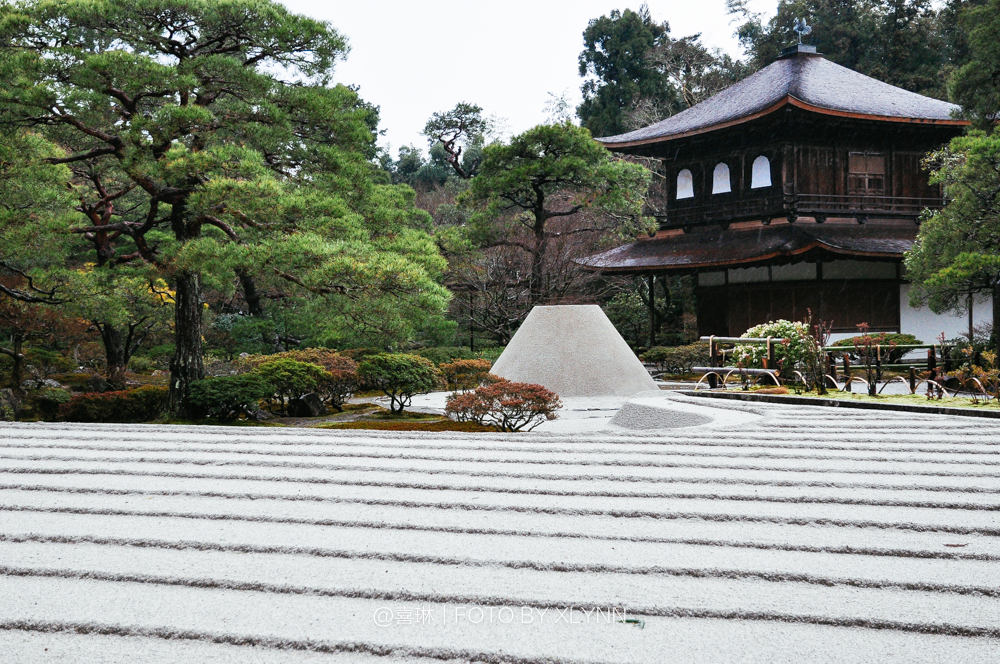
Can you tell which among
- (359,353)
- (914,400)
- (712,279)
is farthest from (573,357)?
(712,279)

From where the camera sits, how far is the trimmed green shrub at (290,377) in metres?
9.88

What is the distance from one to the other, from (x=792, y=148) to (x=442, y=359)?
389 inches

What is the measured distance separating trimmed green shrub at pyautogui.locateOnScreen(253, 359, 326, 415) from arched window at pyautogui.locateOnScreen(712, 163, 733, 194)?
1253 centimetres

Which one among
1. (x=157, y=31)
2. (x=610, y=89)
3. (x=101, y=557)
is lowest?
(x=101, y=557)

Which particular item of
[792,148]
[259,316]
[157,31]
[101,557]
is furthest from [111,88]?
[792,148]

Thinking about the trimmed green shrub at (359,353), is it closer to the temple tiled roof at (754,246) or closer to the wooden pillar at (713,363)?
the temple tiled roof at (754,246)

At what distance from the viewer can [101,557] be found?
9.75ft

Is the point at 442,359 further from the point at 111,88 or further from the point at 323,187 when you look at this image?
the point at 111,88

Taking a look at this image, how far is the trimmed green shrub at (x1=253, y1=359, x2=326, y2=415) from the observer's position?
32.4ft

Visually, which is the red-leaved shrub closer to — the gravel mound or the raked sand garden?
the gravel mound

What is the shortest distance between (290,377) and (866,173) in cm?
1511

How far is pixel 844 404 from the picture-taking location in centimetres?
704

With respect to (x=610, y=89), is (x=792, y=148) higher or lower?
lower

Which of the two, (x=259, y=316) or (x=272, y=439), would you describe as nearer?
(x=272, y=439)
